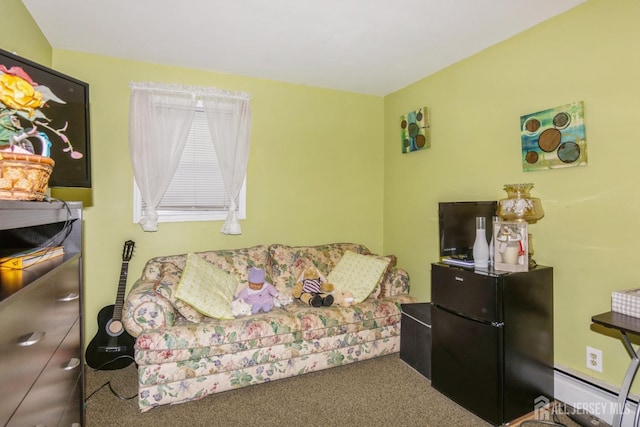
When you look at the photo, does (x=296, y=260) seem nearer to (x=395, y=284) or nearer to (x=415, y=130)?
(x=395, y=284)

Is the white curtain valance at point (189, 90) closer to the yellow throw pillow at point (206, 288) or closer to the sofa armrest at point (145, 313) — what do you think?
the yellow throw pillow at point (206, 288)

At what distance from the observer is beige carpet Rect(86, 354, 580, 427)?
208 cm

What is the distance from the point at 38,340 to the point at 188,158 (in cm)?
235

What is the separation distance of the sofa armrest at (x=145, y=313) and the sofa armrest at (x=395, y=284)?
1786 millimetres

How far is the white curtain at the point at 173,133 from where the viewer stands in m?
2.99

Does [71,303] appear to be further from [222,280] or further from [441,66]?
[441,66]

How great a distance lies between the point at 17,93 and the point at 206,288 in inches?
69.8

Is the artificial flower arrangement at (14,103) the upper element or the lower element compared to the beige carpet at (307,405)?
upper

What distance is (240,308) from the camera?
8.66 feet

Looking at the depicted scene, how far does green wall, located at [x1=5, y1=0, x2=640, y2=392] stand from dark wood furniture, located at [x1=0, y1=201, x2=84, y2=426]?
4.16ft

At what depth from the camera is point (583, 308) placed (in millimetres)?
2197

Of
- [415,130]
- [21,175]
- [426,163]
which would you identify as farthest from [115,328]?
[415,130]

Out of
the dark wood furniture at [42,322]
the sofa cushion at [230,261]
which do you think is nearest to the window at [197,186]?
the sofa cushion at [230,261]

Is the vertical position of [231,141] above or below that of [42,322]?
above
